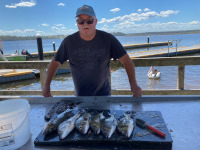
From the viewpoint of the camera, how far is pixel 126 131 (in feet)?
4.26

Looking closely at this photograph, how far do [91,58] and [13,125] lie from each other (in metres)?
1.40

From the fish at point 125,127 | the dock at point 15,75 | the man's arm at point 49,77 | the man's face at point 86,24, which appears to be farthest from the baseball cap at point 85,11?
the dock at point 15,75

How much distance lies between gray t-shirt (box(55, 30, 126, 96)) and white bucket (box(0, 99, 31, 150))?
118 cm

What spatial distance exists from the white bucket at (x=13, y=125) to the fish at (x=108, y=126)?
0.55 meters

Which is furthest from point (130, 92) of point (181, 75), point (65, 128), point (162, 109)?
point (65, 128)

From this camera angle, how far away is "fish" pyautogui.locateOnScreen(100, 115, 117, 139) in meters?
1.29

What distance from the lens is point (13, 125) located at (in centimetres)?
117

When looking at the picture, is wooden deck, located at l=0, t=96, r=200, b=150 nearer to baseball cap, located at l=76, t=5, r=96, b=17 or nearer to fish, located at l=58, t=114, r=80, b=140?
fish, located at l=58, t=114, r=80, b=140

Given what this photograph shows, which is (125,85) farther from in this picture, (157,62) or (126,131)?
(126,131)

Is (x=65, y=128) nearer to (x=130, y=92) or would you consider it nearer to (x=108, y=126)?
(x=108, y=126)

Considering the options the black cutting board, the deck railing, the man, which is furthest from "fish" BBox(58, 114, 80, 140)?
the deck railing

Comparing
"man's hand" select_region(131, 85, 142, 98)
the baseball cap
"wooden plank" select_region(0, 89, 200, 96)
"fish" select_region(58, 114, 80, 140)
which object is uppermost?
the baseball cap

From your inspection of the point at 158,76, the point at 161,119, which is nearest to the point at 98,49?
the point at 161,119

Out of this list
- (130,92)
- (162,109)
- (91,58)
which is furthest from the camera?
(130,92)
